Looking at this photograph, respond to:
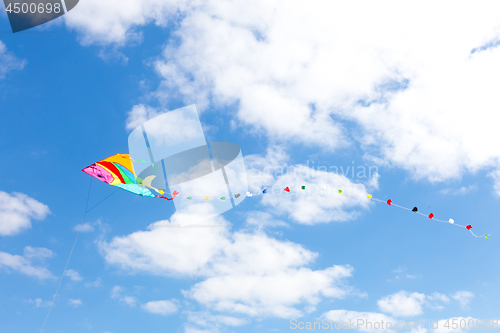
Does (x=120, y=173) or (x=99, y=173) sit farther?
(x=120, y=173)

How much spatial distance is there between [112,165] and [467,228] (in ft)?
52.8

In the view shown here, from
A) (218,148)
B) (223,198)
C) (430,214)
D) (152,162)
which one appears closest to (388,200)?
(430,214)

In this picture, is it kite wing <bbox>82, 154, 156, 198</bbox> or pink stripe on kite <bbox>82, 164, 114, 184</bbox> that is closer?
pink stripe on kite <bbox>82, 164, 114, 184</bbox>

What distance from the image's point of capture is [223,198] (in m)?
17.2

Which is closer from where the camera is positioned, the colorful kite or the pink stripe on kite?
the pink stripe on kite

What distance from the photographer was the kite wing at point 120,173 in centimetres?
1582

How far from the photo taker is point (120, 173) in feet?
54.7

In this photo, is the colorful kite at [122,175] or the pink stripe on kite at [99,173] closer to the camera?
the pink stripe on kite at [99,173]

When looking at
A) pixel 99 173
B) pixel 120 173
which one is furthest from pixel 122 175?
pixel 99 173

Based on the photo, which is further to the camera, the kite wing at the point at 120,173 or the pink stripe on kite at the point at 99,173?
the kite wing at the point at 120,173

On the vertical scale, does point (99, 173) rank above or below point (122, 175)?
below

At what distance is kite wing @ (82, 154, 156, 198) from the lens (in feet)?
51.9

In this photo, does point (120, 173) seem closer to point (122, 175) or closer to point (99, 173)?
point (122, 175)

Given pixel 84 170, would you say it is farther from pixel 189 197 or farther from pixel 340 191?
pixel 340 191
